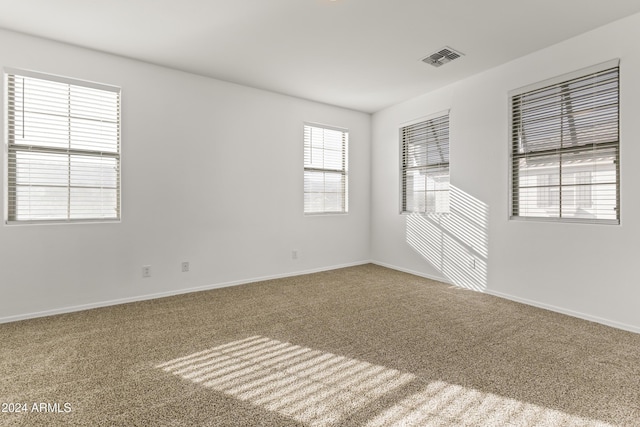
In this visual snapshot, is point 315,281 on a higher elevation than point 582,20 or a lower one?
lower

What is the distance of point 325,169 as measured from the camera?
4.98 m

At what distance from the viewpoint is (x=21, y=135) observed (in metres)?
2.91

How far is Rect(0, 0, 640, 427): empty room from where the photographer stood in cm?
178

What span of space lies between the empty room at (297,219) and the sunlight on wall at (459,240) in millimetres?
29

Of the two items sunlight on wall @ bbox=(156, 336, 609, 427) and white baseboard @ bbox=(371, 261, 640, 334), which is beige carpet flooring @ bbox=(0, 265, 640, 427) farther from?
white baseboard @ bbox=(371, 261, 640, 334)

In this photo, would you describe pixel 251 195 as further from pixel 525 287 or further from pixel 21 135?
pixel 525 287

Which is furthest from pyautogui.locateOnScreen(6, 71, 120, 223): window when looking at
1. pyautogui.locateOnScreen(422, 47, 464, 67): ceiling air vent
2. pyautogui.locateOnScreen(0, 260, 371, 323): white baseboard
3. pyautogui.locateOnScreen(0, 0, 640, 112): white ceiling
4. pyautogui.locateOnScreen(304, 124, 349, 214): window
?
pyautogui.locateOnScreen(422, 47, 464, 67): ceiling air vent

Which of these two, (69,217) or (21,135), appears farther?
(69,217)

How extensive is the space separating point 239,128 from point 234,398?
10.8ft

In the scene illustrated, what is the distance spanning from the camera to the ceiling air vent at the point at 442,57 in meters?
3.19

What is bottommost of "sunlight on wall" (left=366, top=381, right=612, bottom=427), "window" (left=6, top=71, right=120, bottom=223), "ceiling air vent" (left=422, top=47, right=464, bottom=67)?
"sunlight on wall" (left=366, top=381, right=612, bottom=427)

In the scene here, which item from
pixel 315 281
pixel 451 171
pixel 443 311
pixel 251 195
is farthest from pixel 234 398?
pixel 451 171

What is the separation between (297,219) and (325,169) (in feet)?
3.25

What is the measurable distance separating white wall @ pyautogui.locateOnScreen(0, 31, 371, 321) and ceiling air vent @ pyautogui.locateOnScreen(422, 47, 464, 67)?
189 cm
